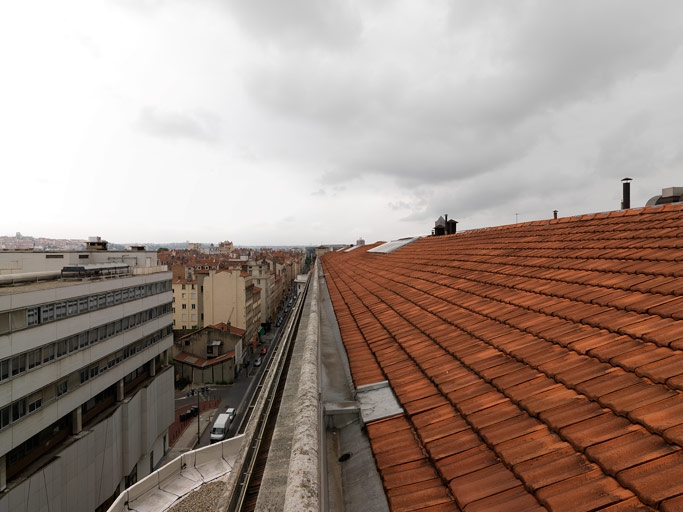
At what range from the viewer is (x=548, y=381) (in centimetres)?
238

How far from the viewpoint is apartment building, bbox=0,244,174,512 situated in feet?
48.2

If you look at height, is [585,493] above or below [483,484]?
above

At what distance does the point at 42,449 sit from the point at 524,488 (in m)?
22.8

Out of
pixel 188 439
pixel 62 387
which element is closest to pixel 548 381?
pixel 62 387

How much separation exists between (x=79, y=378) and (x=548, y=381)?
23112 mm

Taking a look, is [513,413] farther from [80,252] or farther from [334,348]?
[80,252]

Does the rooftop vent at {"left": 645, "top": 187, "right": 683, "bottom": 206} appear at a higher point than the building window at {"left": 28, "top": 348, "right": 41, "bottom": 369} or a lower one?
higher

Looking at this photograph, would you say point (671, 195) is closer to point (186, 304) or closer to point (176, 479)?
point (176, 479)

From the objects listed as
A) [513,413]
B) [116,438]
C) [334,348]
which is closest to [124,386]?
[116,438]

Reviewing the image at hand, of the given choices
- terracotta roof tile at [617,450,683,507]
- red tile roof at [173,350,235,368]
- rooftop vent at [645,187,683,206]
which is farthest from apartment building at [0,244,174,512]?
rooftop vent at [645,187,683,206]

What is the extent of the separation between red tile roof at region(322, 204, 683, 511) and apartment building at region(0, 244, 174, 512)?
17494 mm

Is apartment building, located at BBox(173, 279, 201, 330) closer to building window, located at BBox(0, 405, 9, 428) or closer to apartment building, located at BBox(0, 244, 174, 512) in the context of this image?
apartment building, located at BBox(0, 244, 174, 512)

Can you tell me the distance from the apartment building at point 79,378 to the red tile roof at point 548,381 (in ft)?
57.4

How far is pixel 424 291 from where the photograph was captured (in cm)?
607
